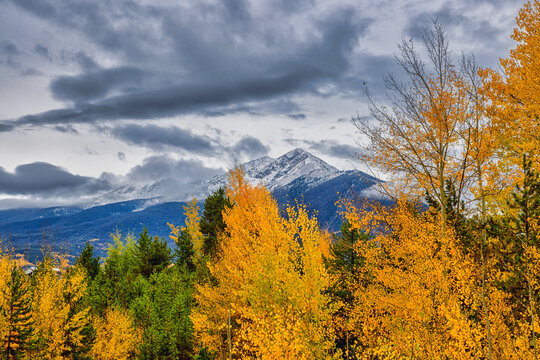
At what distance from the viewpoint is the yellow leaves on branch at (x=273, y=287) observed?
20.0 meters

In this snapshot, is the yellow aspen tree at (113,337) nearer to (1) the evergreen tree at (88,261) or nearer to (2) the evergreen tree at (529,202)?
(1) the evergreen tree at (88,261)

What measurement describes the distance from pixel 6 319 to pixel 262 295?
21797 millimetres

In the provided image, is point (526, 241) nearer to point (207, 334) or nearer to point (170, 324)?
point (207, 334)

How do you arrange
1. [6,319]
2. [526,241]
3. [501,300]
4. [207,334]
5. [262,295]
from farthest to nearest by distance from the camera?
1. [207,334]
2. [6,319]
3. [262,295]
4. [501,300]
5. [526,241]

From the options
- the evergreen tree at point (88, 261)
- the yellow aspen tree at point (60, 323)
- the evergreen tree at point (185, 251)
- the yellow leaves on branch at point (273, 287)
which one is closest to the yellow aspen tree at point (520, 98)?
the yellow leaves on branch at point (273, 287)

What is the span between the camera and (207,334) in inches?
1245

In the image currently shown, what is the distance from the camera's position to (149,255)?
47000 millimetres

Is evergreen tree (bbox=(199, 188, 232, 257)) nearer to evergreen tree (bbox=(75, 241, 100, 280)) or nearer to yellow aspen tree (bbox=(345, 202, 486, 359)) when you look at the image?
evergreen tree (bbox=(75, 241, 100, 280))

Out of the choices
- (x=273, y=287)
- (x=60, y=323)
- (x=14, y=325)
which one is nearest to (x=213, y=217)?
(x=60, y=323)

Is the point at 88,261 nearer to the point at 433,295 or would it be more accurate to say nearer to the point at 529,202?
the point at 433,295

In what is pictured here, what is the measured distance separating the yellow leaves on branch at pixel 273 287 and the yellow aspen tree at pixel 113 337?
36.2ft

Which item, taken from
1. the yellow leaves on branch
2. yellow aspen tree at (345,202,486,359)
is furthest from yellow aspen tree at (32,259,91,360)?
yellow aspen tree at (345,202,486,359)

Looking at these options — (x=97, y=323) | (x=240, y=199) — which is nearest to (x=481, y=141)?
(x=240, y=199)

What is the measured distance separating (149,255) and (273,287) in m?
30.0
